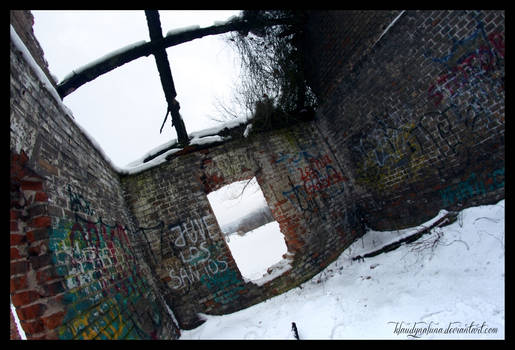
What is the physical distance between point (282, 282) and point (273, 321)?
1.03m

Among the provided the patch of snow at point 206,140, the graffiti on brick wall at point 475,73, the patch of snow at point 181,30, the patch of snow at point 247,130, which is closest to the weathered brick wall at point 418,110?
the graffiti on brick wall at point 475,73

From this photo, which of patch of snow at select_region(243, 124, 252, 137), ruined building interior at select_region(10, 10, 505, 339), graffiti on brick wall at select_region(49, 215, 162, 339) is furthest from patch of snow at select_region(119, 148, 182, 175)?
patch of snow at select_region(243, 124, 252, 137)

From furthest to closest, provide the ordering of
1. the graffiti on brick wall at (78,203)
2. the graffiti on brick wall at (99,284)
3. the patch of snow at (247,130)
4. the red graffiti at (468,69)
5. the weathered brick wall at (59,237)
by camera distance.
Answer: the patch of snow at (247,130)
the red graffiti at (468,69)
the graffiti on brick wall at (78,203)
the graffiti on brick wall at (99,284)
the weathered brick wall at (59,237)

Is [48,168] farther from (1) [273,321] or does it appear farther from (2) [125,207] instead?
(1) [273,321]

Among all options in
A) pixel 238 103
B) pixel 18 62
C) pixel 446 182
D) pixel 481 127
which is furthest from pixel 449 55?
pixel 18 62

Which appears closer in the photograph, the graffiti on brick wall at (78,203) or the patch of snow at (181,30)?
the graffiti on brick wall at (78,203)

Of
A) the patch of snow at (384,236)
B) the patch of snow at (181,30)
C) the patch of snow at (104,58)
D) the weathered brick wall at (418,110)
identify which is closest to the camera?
the weathered brick wall at (418,110)

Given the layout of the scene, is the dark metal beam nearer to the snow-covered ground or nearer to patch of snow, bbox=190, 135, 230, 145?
patch of snow, bbox=190, 135, 230, 145

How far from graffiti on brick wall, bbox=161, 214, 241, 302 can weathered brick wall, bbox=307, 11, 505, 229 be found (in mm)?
3370

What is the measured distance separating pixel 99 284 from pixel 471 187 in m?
5.10

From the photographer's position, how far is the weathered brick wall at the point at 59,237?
5.75ft

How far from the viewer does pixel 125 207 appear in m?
4.29

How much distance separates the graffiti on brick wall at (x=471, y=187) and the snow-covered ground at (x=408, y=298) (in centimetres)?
25

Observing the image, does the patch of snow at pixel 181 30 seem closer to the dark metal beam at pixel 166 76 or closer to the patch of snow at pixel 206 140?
the dark metal beam at pixel 166 76
